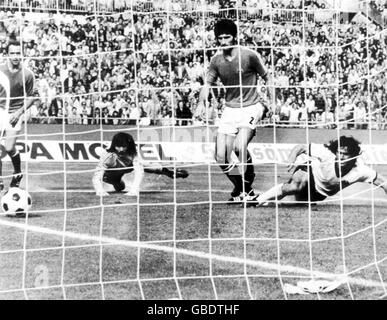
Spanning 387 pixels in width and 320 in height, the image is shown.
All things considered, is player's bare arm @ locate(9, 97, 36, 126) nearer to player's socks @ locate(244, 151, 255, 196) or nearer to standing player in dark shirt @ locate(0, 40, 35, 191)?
standing player in dark shirt @ locate(0, 40, 35, 191)

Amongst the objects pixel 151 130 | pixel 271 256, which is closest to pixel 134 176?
pixel 151 130

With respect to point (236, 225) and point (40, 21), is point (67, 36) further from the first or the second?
point (236, 225)

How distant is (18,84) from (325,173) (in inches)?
68.4

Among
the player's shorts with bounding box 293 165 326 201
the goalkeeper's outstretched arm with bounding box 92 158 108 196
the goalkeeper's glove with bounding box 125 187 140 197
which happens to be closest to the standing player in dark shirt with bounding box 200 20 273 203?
the player's shorts with bounding box 293 165 326 201

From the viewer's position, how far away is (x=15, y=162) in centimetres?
391

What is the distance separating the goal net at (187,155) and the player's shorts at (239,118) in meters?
0.05

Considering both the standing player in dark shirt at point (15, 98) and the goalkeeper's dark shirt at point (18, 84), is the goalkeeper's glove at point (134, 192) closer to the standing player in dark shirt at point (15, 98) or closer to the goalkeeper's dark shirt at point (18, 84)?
the standing player in dark shirt at point (15, 98)

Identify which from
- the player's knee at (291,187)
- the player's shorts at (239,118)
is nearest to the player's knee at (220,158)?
the player's shorts at (239,118)

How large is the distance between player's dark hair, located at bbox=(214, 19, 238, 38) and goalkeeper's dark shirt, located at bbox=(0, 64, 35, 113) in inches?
40.9

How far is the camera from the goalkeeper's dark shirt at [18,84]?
3.76 m

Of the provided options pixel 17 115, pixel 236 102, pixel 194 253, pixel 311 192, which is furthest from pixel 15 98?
pixel 311 192

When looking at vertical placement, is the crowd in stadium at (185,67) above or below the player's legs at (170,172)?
above

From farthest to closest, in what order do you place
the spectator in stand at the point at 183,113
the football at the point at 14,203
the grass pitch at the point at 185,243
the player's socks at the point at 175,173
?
1. the player's socks at the point at 175,173
2. the spectator in stand at the point at 183,113
3. the football at the point at 14,203
4. the grass pitch at the point at 185,243

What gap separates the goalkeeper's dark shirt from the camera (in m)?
3.76
